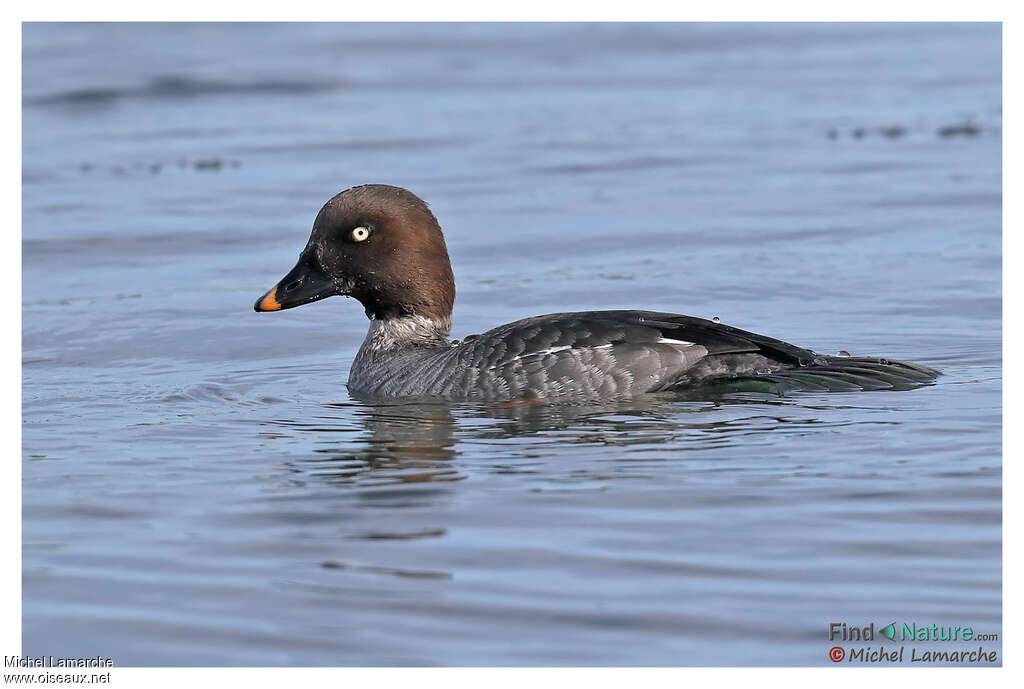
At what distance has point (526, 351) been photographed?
9.26m

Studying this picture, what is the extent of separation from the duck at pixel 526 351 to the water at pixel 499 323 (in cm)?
23

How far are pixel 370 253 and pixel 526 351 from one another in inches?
51.4

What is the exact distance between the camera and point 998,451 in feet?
25.3

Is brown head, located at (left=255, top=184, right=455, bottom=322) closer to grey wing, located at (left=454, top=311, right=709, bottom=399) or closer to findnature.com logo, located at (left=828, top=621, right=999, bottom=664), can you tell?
grey wing, located at (left=454, top=311, right=709, bottom=399)

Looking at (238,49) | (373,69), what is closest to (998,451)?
(373,69)

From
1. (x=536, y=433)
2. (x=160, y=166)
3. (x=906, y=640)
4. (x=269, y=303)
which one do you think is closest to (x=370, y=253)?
(x=269, y=303)

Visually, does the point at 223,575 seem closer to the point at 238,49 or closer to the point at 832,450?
the point at 832,450

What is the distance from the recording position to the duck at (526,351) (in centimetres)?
912

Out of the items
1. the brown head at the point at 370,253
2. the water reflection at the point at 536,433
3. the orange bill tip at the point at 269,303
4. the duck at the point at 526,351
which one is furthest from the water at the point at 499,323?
the brown head at the point at 370,253

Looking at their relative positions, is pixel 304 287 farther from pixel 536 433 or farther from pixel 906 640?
pixel 906 640

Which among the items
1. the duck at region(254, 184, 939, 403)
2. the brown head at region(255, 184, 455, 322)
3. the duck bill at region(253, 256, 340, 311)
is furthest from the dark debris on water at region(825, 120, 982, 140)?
the duck bill at region(253, 256, 340, 311)

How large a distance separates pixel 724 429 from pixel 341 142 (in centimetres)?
1211

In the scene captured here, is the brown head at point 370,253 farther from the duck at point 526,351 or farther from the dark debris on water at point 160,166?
the dark debris on water at point 160,166

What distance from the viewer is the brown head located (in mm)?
9938
